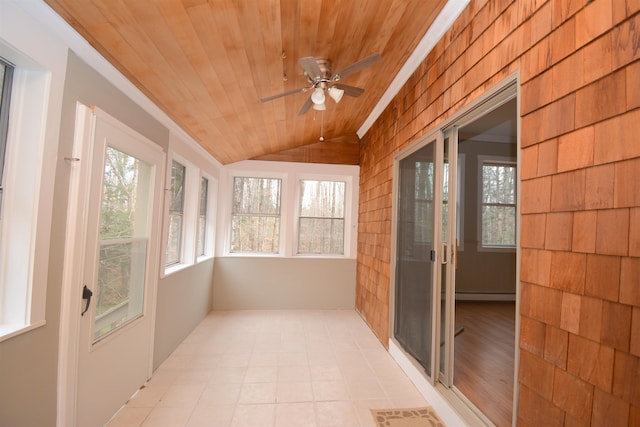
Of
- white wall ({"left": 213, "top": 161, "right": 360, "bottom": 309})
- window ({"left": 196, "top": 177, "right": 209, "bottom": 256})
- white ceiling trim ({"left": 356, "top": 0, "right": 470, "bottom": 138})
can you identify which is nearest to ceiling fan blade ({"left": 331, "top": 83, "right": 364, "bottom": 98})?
white ceiling trim ({"left": 356, "top": 0, "right": 470, "bottom": 138})

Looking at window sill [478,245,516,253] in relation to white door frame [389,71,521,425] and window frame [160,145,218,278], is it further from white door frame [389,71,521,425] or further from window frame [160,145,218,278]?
window frame [160,145,218,278]

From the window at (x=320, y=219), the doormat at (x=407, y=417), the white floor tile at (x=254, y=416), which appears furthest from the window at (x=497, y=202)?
the white floor tile at (x=254, y=416)

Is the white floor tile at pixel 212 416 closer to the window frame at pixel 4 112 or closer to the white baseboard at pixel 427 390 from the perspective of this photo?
the white baseboard at pixel 427 390

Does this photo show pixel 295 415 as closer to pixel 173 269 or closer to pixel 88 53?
pixel 173 269

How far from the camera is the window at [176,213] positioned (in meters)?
3.14

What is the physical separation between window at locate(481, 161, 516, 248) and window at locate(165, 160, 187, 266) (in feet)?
15.6

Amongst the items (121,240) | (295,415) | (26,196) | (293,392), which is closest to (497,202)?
(293,392)

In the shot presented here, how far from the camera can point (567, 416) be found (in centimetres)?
111

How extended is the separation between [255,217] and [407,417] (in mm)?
3543

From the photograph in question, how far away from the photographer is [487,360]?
271 cm

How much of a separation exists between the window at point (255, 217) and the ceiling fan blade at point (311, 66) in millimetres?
2877

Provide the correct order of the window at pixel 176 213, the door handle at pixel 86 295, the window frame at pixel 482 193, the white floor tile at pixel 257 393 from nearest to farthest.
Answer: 1. the door handle at pixel 86 295
2. the white floor tile at pixel 257 393
3. the window at pixel 176 213
4. the window frame at pixel 482 193

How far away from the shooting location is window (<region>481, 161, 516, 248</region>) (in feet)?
16.3

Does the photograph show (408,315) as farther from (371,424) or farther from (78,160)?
(78,160)
